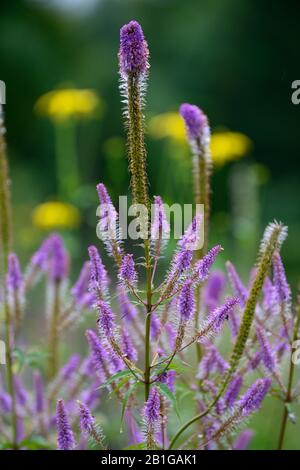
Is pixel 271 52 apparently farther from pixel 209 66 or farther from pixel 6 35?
pixel 6 35

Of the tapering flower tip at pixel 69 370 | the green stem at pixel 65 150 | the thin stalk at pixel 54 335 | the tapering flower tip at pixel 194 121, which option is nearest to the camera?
the tapering flower tip at pixel 194 121

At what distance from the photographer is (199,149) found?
7.07ft

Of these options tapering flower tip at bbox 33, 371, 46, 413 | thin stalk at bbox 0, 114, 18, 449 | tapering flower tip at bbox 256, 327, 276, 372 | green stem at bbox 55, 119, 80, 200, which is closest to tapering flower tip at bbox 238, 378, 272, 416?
tapering flower tip at bbox 256, 327, 276, 372

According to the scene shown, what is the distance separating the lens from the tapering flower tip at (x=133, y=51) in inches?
60.2

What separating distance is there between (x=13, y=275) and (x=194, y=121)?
0.73 meters

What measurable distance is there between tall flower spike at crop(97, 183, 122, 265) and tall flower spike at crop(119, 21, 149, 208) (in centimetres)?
10

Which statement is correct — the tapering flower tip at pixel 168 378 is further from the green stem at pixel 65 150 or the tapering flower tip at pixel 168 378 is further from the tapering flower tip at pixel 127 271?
the green stem at pixel 65 150

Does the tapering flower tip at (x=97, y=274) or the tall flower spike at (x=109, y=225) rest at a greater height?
the tall flower spike at (x=109, y=225)

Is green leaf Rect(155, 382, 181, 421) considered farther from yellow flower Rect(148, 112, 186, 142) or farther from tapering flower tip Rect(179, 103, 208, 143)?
yellow flower Rect(148, 112, 186, 142)

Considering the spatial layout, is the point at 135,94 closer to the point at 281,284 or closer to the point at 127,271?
the point at 127,271

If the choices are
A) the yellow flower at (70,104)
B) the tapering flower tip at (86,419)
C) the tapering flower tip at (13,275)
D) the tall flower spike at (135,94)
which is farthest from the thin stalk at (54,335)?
the yellow flower at (70,104)

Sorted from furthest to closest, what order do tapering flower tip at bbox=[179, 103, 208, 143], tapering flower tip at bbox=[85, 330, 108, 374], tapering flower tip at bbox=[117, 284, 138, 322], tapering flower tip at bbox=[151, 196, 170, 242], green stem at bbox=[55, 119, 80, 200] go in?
green stem at bbox=[55, 119, 80, 200], tapering flower tip at bbox=[179, 103, 208, 143], tapering flower tip at bbox=[117, 284, 138, 322], tapering flower tip at bbox=[85, 330, 108, 374], tapering flower tip at bbox=[151, 196, 170, 242]

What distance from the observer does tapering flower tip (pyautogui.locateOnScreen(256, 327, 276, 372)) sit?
1888 millimetres
